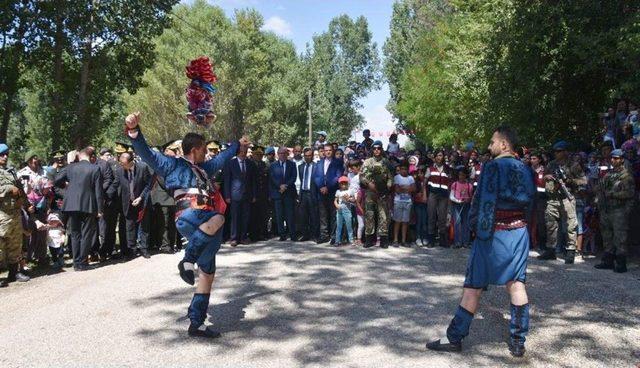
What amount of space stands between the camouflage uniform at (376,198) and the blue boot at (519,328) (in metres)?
A: 5.59

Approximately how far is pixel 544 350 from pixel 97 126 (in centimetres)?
2186

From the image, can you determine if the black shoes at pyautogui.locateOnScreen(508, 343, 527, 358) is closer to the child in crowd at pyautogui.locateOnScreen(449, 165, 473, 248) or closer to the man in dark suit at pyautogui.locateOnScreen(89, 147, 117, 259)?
the child in crowd at pyautogui.locateOnScreen(449, 165, 473, 248)

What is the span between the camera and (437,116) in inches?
1211

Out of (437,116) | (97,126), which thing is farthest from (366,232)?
(437,116)

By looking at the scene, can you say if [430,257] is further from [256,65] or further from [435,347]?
[256,65]

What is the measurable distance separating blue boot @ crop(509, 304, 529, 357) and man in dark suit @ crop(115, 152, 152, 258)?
672cm

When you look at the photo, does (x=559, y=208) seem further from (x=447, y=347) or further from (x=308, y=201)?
(x=447, y=347)

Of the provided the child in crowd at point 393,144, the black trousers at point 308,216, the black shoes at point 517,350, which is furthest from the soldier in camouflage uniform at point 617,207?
the child in crowd at point 393,144

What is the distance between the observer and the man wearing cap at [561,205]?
904 cm

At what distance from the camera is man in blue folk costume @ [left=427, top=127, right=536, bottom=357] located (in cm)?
479

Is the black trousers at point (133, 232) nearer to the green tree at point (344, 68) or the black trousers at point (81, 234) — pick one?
the black trousers at point (81, 234)

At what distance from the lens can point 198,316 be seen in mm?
5168

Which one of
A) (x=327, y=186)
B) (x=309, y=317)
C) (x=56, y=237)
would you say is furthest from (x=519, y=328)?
(x=56, y=237)

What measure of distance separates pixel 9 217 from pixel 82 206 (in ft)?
3.56
